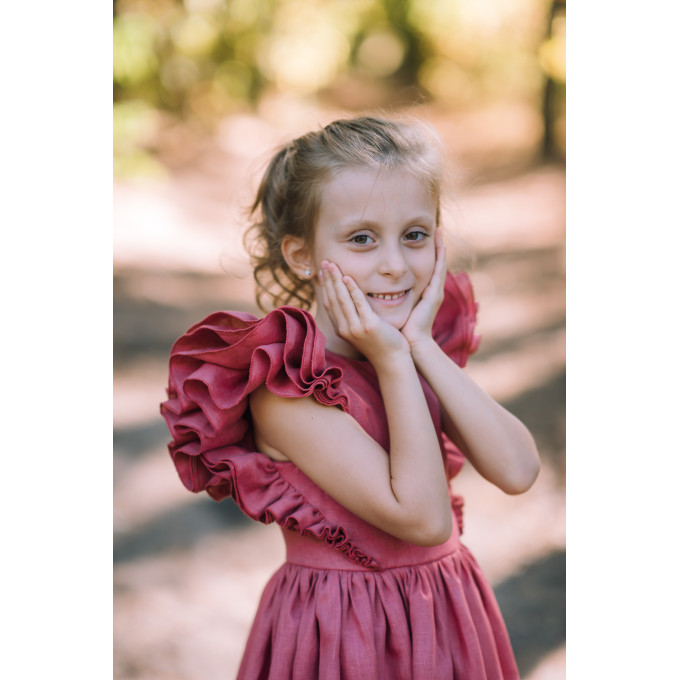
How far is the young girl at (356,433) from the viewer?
1157 millimetres

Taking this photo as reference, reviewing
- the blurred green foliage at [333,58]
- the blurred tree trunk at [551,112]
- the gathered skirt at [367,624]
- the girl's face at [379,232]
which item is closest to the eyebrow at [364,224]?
the girl's face at [379,232]

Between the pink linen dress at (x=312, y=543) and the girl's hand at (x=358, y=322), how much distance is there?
7 cm

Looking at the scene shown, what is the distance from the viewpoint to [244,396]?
1192 millimetres

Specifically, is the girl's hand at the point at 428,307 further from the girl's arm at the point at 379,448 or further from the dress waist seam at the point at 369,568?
the dress waist seam at the point at 369,568

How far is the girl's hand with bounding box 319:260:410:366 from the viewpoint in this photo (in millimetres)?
1203

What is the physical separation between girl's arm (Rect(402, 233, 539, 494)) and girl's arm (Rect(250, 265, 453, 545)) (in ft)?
0.18

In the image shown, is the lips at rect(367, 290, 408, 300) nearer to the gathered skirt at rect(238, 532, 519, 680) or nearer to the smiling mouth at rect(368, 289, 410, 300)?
the smiling mouth at rect(368, 289, 410, 300)

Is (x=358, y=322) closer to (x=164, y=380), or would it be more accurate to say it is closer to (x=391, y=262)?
(x=391, y=262)

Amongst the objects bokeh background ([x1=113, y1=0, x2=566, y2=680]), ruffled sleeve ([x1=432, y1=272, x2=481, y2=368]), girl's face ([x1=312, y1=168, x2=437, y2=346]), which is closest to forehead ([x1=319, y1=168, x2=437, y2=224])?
girl's face ([x1=312, y1=168, x2=437, y2=346])

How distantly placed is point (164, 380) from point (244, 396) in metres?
2.08

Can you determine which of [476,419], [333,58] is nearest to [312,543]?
[476,419]

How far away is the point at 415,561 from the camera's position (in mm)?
1260
